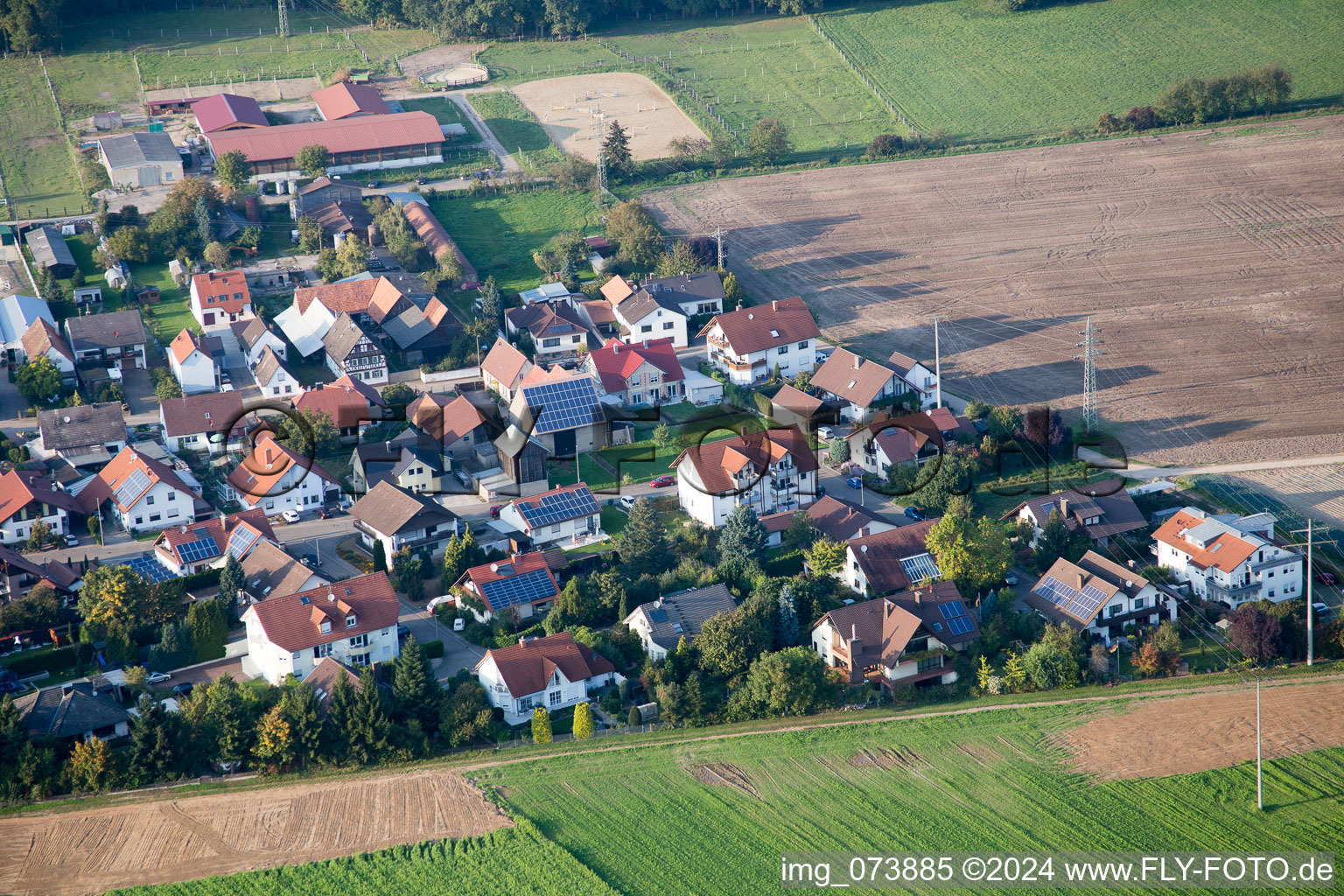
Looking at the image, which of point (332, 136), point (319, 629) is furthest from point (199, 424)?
point (332, 136)

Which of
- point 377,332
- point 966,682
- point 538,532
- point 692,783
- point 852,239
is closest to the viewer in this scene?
point 692,783

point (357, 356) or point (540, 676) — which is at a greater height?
point (357, 356)

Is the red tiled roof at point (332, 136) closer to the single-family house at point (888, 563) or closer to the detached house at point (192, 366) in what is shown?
the detached house at point (192, 366)

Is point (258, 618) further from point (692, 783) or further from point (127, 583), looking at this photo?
point (692, 783)

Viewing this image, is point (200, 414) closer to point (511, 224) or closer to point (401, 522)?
point (401, 522)

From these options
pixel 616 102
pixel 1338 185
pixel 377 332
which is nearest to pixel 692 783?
pixel 377 332

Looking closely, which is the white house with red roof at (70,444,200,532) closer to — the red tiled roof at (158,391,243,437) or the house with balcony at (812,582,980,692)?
the red tiled roof at (158,391,243,437)

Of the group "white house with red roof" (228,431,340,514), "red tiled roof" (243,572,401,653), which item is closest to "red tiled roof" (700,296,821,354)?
"white house with red roof" (228,431,340,514)
